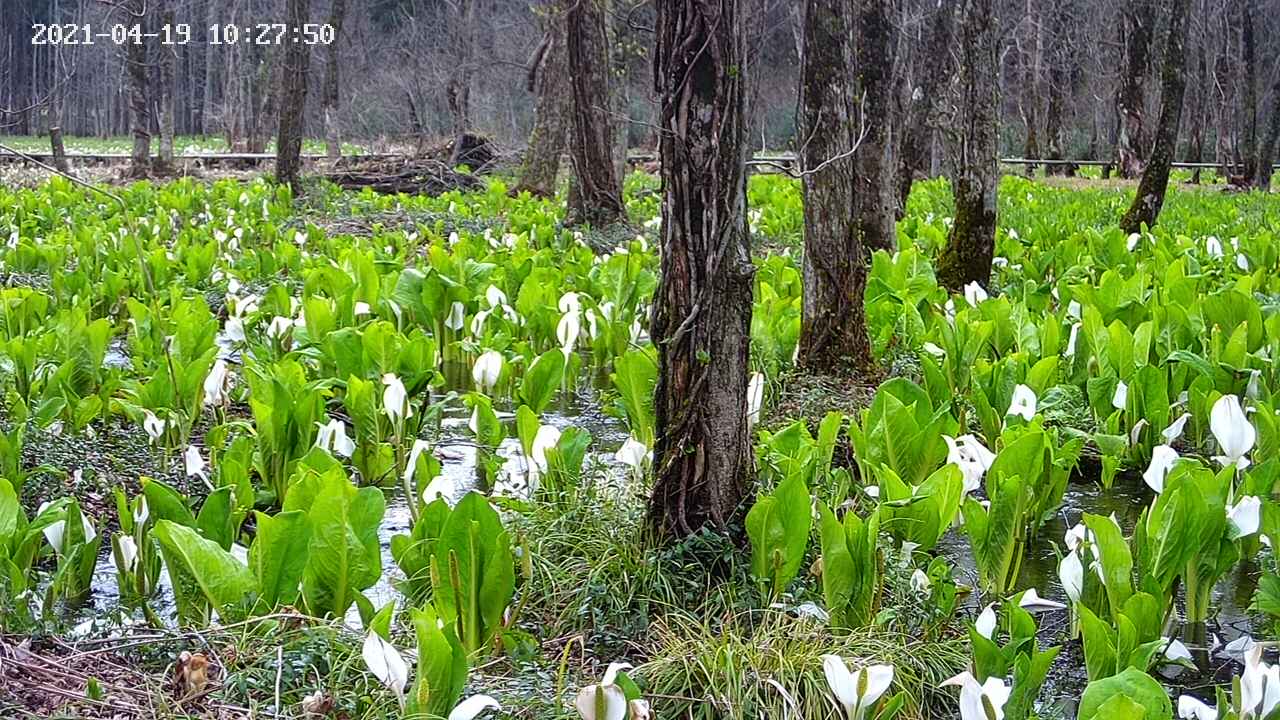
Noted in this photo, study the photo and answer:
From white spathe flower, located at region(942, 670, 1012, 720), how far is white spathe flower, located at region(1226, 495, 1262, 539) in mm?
990

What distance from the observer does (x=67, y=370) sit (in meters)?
4.32

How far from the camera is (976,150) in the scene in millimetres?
7574

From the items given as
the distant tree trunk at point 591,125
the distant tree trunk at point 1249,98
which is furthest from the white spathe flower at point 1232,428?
the distant tree trunk at point 1249,98

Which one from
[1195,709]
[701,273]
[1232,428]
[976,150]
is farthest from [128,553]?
[976,150]

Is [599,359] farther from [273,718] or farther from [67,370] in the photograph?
[273,718]

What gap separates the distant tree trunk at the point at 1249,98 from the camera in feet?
65.4

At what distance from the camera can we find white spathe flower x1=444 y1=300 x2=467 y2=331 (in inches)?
231

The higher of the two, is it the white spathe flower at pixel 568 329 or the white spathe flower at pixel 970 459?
the white spathe flower at pixel 568 329

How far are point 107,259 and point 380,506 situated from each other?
212 inches

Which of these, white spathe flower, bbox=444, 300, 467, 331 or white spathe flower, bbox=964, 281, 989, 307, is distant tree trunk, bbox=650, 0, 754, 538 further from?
white spathe flower, bbox=964, 281, 989, 307

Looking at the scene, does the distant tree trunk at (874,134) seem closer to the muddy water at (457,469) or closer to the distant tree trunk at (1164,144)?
the muddy water at (457,469)

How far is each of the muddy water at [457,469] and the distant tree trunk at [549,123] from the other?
824 centimetres

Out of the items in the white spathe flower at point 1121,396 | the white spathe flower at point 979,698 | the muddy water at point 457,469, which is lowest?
the muddy water at point 457,469

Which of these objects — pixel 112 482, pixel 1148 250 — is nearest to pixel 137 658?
pixel 112 482
